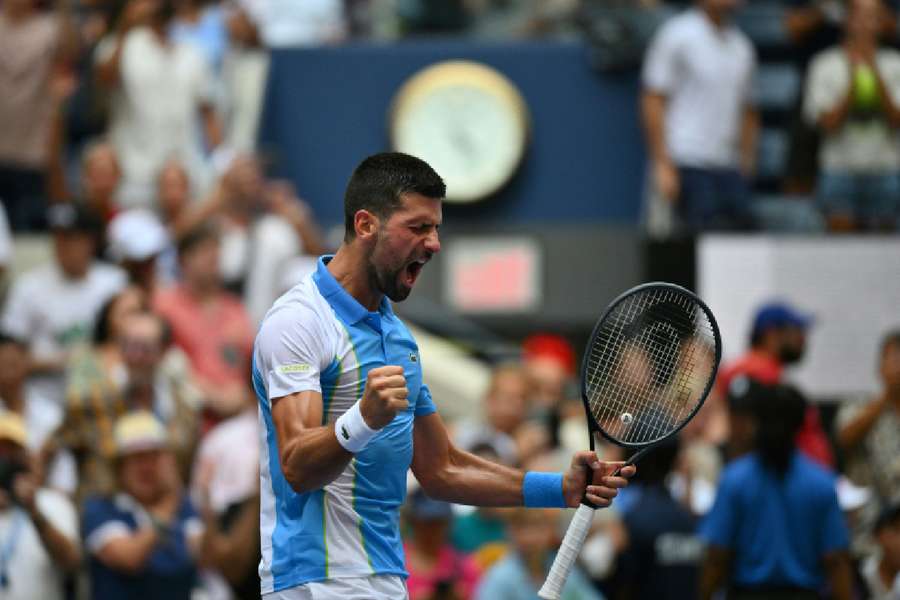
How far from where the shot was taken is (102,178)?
1105cm

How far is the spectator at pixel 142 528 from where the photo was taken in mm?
7492

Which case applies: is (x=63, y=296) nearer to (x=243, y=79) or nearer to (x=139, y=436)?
(x=139, y=436)

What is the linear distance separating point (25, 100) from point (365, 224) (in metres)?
7.60

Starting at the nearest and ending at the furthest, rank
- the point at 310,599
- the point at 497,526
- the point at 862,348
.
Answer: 1. the point at 310,599
2. the point at 497,526
3. the point at 862,348

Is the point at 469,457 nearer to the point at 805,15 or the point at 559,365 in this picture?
the point at 559,365

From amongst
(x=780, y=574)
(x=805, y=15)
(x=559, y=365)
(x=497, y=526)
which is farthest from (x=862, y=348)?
(x=780, y=574)

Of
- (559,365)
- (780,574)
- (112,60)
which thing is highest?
(112,60)

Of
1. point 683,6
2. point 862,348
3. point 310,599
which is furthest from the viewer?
point 683,6

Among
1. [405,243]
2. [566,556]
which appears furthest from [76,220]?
[566,556]

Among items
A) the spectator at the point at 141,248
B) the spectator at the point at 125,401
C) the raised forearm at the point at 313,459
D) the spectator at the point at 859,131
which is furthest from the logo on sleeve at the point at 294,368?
the spectator at the point at 859,131

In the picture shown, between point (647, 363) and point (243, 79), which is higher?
point (647, 363)

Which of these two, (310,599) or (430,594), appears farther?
(430,594)

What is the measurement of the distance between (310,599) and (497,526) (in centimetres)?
425

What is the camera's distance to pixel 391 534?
477 centimetres
